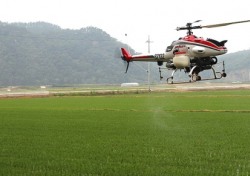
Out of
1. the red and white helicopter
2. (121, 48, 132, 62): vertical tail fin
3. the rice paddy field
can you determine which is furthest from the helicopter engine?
the rice paddy field

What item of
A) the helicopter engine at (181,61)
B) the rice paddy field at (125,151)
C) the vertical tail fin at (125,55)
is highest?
the vertical tail fin at (125,55)

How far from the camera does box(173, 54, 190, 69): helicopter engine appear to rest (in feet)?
47.1

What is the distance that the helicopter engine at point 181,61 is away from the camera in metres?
14.3

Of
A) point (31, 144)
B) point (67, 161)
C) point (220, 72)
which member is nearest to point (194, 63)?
point (220, 72)

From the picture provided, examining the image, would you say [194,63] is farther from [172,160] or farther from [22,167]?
[22,167]

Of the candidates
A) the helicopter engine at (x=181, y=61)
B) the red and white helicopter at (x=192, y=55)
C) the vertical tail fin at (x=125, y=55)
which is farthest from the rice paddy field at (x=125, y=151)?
the vertical tail fin at (x=125, y=55)

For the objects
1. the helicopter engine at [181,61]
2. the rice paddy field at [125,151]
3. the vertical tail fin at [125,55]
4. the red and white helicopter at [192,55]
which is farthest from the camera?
the vertical tail fin at [125,55]

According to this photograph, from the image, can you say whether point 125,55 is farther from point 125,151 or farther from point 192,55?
point 125,151

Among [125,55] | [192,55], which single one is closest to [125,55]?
[125,55]

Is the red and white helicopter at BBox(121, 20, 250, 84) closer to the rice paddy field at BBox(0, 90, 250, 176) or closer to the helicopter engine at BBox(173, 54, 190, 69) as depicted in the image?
the helicopter engine at BBox(173, 54, 190, 69)

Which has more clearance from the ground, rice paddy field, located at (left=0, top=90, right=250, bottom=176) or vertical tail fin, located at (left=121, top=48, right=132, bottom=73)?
vertical tail fin, located at (left=121, top=48, right=132, bottom=73)

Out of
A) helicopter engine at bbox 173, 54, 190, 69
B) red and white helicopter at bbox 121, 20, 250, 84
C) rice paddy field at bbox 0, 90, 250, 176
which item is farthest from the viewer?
helicopter engine at bbox 173, 54, 190, 69

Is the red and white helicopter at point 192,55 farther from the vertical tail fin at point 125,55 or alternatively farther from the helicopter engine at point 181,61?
the vertical tail fin at point 125,55

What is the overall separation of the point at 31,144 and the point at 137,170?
25.1 feet
